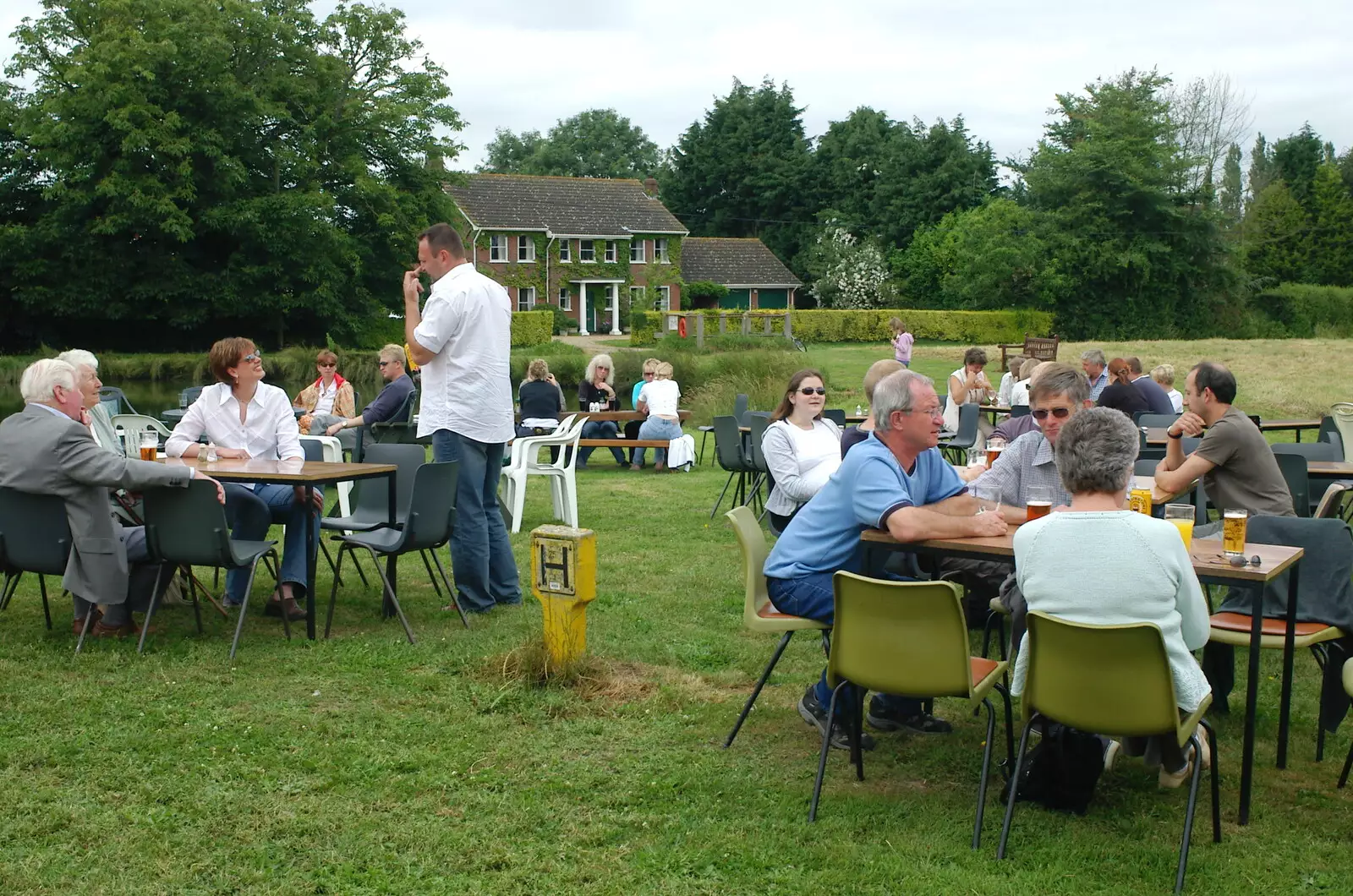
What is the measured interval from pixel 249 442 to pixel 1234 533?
197 inches

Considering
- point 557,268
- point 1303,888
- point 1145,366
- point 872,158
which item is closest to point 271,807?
point 1303,888

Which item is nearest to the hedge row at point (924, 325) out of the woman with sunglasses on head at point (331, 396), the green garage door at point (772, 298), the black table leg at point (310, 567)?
the green garage door at point (772, 298)

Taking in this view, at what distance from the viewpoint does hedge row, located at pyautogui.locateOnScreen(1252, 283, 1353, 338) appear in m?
51.0

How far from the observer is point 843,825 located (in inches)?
147

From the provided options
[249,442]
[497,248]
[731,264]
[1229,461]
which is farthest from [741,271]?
[1229,461]

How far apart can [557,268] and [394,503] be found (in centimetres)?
4642

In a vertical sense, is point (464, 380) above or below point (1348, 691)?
above

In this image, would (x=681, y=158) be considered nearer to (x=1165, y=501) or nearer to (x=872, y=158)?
(x=872, y=158)

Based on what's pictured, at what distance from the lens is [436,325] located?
6219mm

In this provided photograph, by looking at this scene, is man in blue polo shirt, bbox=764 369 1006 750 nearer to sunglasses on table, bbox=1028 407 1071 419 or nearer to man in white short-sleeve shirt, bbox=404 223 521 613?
sunglasses on table, bbox=1028 407 1071 419

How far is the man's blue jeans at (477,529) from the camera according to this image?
6.39m

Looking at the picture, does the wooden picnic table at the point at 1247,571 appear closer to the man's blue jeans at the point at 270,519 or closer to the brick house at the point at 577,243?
the man's blue jeans at the point at 270,519

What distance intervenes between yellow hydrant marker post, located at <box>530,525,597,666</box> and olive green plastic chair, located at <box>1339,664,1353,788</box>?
277cm

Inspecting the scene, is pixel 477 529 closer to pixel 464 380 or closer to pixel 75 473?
pixel 464 380
